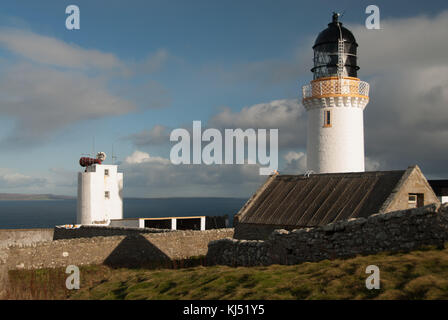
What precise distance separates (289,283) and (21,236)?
29585 mm

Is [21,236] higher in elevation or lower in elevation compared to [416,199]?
lower

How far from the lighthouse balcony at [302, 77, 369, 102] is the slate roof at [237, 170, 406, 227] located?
641 cm

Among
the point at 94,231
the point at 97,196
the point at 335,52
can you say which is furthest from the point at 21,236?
the point at 335,52

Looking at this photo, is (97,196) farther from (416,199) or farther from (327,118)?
(416,199)

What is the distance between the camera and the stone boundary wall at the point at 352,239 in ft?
40.9

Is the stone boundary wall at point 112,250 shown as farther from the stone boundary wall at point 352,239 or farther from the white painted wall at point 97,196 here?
the white painted wall at point 97,196

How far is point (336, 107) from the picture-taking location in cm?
2814

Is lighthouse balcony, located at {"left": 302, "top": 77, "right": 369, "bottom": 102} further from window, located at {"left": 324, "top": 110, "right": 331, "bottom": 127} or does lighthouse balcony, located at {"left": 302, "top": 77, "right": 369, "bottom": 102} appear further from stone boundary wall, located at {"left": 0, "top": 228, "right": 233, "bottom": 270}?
stone boundary wall, located at {"left": 0, "top": 228, "right": 233, "bottom": 270}

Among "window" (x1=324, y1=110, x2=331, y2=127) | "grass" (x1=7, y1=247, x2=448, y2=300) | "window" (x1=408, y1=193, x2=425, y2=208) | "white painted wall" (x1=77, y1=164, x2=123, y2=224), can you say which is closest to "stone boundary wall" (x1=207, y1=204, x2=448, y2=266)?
"grass" (x1=7, y1=247, x2=448, y2=300)

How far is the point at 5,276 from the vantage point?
17359 millimetres

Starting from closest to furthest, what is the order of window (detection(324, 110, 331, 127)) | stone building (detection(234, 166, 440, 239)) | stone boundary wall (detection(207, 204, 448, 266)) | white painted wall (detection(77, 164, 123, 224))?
stone boundary wall (detection(207, 204, 448, 266)) → stone building (detection(234, 166, 440, 239)) → window (detection(324, 110, 331, 127)) → white painted wall (detection(77, 164, 123, 224))

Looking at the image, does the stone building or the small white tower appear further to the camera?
the small white tower

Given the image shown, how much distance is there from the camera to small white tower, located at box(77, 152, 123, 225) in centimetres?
4203
